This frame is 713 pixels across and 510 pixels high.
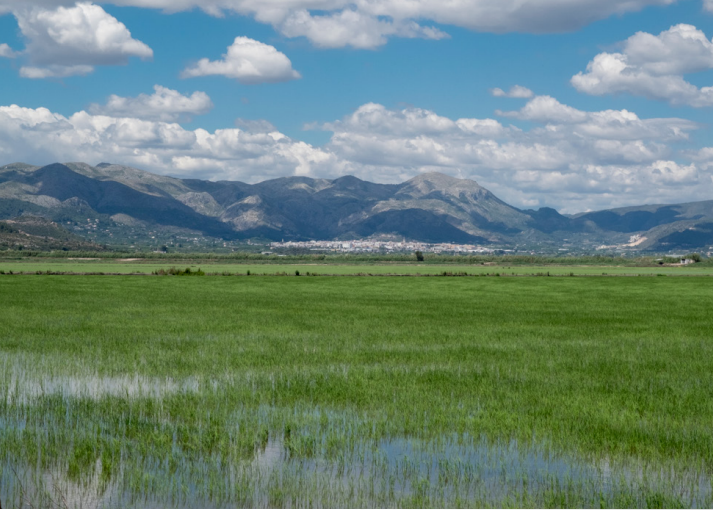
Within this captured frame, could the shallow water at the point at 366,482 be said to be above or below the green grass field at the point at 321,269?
above

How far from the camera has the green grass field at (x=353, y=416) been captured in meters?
9.07

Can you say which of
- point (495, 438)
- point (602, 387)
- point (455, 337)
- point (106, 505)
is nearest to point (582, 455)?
point (495, 438)

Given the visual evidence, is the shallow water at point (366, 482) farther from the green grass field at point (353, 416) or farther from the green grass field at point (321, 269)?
the green grass field at point (321, 269)

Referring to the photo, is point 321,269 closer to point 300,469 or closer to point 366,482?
point 300,469

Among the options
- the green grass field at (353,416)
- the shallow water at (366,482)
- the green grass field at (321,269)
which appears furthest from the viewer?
the green grass field at (321,269)

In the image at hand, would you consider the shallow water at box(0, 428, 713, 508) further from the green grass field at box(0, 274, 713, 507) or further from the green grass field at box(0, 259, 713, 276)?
the green grass field at box(0, 259, 713, 276)

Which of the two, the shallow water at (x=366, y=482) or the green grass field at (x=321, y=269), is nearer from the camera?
the shallow water at (x=366, y=482)

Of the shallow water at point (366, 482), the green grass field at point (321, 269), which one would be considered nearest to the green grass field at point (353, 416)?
the shallow water at point (366, 482)

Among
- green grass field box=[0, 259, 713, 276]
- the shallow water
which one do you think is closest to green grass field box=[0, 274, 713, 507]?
the shallow water

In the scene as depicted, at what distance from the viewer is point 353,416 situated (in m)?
12.9

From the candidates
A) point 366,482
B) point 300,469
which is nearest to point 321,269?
point 300,469

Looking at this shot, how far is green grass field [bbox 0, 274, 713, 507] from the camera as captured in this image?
907cm

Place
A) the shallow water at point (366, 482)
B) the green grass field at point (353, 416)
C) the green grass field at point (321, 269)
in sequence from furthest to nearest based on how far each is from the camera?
the green grass field at point (321, 269) → the green grass field at point (353, 416) → the shallow water at point (366, 482)

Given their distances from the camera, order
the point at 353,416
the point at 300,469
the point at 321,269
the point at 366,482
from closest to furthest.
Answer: the point at 366,482 < the point at 300,469 < the point at 353,416 < the point at 321,269
